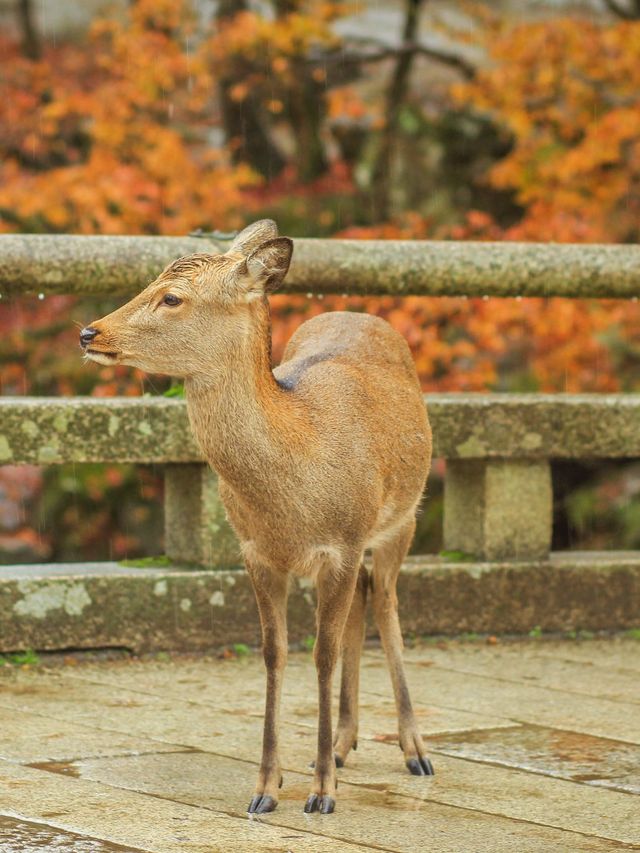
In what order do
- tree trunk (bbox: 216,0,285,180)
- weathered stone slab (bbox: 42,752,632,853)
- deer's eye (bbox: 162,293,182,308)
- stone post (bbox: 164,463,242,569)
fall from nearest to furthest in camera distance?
weathered stone slab (bbox: 42,752,632,853) < deer's eye (bbox: 162,293,182,308) < stone post (bbox: 164,463,242,569) < tree trunk (bbox: 216,0,285,180)

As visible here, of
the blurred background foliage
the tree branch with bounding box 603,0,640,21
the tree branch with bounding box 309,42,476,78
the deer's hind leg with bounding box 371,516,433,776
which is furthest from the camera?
the tree branch with bounding box 309,42,476,78

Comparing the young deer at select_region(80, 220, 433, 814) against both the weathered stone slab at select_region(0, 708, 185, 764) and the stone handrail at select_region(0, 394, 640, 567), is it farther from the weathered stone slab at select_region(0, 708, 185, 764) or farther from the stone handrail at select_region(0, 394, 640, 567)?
the stone handrail at select_region(0, 394, 640, 567)

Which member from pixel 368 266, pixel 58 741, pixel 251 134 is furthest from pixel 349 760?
pixel 251 134

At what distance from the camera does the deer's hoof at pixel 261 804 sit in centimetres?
463

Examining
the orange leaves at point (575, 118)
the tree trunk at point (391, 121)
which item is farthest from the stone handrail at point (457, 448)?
the tree trunk at point (391, 121)

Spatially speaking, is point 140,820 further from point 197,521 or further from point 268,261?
point 197,521

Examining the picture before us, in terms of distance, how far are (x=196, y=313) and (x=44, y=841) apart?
159cm

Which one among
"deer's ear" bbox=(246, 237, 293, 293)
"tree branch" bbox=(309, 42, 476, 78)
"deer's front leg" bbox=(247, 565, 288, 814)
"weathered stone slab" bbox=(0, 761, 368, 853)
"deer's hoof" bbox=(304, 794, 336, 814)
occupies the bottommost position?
"deer's hoof" bbox=(304, 794, 336, 814)

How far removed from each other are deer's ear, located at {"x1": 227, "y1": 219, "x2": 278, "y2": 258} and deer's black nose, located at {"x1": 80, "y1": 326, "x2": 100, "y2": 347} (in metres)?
0.53

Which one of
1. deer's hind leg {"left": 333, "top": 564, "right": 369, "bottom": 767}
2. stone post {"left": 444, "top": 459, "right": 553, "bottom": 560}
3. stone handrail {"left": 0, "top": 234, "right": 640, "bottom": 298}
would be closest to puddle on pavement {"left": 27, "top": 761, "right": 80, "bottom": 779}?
deer's hind leg {"left": 333, "top": 564, "right": 369, "bottom": 767}

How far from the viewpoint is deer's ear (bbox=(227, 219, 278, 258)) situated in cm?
482

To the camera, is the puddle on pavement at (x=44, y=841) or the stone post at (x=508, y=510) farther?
the stone post at (x=508, y=510)

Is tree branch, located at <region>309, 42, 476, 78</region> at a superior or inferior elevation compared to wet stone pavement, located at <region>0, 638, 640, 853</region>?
superior

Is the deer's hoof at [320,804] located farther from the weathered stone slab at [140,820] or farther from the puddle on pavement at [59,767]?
the puddle on pavement at [59,767]
